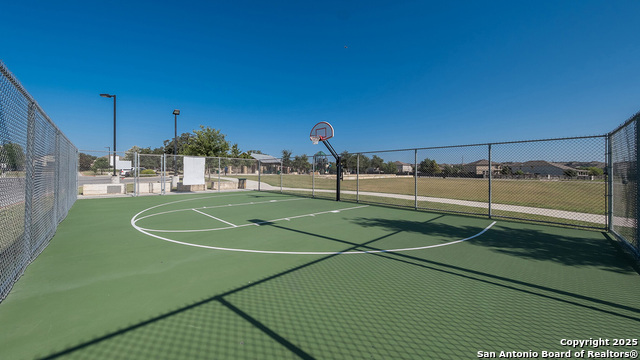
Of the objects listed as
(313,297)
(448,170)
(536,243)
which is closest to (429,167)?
(448,170)

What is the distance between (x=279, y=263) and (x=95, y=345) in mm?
2667

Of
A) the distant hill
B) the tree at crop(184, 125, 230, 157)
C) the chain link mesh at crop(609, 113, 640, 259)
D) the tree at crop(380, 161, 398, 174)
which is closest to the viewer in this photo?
the chain link mesh at crop(609, 113, 640, 259)

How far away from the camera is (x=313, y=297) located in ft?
11.1

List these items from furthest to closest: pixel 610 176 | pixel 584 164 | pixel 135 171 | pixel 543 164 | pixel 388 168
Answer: pixel 388 168 < pixel 135 171 < pixel 543 164 < pixel 584 164 < pixel 610 176

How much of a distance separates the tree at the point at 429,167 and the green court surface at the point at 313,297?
20.0 feet

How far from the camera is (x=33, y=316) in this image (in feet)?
9.41

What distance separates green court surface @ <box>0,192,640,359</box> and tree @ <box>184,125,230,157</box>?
19616 millimetres

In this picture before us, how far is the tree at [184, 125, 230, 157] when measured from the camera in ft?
80.9

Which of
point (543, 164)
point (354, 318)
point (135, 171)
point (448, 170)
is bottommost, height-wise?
point (354, 318)

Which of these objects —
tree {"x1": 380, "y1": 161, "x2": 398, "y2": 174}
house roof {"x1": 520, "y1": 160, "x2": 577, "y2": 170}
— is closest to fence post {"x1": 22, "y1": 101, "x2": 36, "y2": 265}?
house roof {"x1": 520, "y1": 160, "x2": 577, "y2": 170}

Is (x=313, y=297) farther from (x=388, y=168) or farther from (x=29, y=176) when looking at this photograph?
(x=388, y=168)

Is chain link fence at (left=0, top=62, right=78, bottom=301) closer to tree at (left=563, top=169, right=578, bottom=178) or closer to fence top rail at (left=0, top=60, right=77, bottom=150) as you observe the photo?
fence top rail at (left=0, top=60, right=77, bottom=150)

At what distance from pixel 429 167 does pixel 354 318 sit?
36.2ft

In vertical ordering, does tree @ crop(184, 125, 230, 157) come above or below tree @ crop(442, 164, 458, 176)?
above
